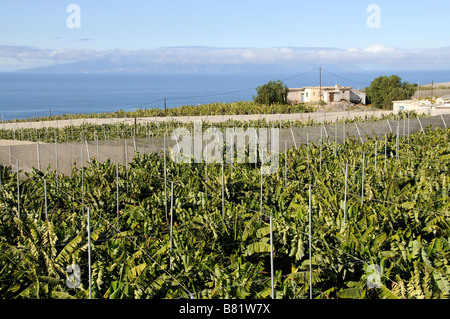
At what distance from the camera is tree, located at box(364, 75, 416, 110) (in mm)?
47812

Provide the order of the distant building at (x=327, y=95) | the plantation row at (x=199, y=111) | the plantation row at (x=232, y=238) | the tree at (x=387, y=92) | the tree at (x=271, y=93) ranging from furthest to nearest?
the distant building at (x=327, y=95) < the tree at (x=387, y=92) < the tree at (x=271, y=93) < the plantation row at (x=199, y=111) < the plantation row at (x=232, y=238)

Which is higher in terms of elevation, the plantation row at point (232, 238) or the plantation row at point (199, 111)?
the plantation row at point (199, 111)

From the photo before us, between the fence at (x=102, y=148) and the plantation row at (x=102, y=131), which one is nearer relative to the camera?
the fence at (x=102, y=148)

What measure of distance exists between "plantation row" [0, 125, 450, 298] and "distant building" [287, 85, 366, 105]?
36.7 m

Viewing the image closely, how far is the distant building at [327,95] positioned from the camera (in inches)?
1945

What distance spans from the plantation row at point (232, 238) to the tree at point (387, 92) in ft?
120

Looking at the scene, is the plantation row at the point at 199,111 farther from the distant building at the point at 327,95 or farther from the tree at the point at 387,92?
the tree at the point at 387,92

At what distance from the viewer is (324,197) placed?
10680 millimetres

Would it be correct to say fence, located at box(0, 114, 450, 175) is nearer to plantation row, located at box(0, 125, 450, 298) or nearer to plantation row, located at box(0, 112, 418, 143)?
plantation row, located at box(0, 125, 450, 298)

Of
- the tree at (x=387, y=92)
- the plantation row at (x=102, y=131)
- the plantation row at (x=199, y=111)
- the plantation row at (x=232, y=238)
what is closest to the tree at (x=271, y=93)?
the plantation row at (x=199, y=111)

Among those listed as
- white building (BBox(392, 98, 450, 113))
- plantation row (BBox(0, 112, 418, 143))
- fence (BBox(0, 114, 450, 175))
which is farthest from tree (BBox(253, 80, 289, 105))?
fence (BBox(0, 114, 450, 175))

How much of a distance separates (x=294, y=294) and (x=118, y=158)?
1095 cm

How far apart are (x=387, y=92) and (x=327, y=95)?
6.17 m
